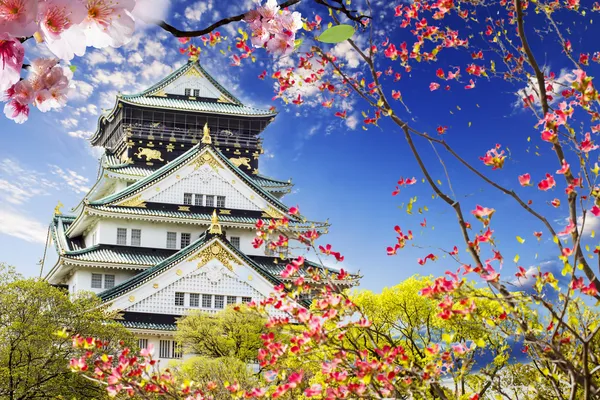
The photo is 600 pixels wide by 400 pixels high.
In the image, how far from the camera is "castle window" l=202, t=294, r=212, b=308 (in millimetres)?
30562

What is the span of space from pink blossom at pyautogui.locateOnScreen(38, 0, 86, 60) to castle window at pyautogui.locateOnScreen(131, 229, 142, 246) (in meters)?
32.9

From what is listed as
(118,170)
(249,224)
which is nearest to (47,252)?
(118,170)

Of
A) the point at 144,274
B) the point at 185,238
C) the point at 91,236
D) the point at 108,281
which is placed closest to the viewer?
the point at 144,274

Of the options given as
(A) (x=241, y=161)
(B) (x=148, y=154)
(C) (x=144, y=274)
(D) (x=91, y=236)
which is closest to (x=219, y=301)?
(C) (x=144, y=274)

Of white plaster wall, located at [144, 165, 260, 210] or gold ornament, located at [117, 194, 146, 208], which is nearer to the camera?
gold ornament, located at [117, 194, 146, 208]

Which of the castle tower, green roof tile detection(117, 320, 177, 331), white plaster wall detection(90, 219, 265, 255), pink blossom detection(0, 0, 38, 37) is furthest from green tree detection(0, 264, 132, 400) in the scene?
pink blossom detection(0, 0, 38, 37)

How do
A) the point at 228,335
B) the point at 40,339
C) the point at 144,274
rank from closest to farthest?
the point at 40,339, the point at 228,335, the point at 144,274

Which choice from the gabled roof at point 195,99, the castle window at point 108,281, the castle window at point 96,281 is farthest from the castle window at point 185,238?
the gabled roof at point 195,99

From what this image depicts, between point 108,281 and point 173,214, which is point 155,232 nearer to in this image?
point 173,214

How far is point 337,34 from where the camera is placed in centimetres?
272

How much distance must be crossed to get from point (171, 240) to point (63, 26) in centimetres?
3338

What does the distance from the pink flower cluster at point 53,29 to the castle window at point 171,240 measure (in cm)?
3267

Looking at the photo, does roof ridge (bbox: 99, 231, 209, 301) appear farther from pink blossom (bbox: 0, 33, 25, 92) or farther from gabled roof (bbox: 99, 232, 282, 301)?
pink blossom (bbox: 0, 33, 25, 92)

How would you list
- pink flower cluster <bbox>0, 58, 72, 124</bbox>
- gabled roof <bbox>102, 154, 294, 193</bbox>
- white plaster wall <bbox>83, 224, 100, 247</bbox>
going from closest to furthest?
pink flower cluster <bbox>0, 58, 72, 124</bbox> → white plaster wall <bbox>83, 224, 100, 247</bbox> → gabled roof <bbox>102, 154, 294, 193</bbox>
